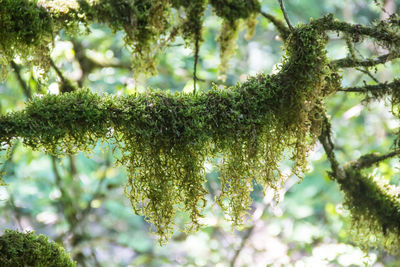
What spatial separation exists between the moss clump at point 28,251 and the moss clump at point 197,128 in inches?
12.6

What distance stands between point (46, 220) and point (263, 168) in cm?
286

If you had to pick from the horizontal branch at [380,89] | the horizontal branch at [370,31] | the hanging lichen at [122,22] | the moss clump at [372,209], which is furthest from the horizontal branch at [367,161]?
the hanging lichen at [122,22]

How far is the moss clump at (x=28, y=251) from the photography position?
116 cm

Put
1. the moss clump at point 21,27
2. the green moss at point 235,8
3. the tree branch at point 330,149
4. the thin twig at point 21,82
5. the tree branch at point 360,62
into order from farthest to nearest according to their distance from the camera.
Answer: the thin twig at point 21,82, the green moss at point 235,8, the tree branch at point 330,149, the tree branch at point 360,62, the moss clump at point 21,27

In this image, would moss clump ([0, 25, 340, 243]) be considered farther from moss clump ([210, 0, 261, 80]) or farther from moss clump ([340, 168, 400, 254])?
moss clump ([210, 0, 261, 80])

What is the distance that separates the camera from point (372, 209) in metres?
1.81

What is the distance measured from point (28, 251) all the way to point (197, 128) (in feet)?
2.38

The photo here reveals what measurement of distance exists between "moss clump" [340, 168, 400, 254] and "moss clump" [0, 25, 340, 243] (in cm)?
57

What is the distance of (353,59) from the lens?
1.49 m

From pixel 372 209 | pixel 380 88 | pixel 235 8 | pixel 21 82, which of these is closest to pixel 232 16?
pixel 235 8

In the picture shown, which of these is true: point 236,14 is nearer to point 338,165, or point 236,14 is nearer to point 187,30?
point 187,30

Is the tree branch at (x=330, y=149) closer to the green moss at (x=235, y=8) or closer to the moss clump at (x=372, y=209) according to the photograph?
the moss clump at (x=372, y=209)

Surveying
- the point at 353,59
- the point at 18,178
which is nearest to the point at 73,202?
the point at 18,178

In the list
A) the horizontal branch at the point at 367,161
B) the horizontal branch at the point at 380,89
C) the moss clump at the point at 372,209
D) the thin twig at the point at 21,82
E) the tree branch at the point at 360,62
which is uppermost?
the thin twig at the point at 21,82
